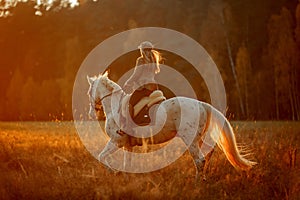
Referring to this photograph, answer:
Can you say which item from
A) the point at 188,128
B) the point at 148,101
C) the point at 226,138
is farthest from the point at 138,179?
the point at 226,138

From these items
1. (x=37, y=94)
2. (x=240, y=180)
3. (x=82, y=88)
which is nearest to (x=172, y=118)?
(x=240, y=180)

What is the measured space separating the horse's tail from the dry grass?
0.19m

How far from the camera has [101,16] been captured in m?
27.2

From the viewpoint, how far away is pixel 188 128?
659 centimetres

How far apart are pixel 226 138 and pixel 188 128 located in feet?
1.89

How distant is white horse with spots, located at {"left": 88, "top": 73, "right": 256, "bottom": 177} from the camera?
21.6 feet

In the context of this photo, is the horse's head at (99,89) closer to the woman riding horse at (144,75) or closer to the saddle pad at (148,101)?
the woman riding horse at (144,75)

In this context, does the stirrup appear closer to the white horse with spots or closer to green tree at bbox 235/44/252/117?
the white horse with spots

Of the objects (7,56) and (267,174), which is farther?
(7,56)

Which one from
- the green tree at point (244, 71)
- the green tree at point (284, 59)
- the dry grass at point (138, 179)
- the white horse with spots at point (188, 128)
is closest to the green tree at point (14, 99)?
the green tree at point (244, 71)

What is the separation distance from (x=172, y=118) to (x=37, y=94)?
15627 mm

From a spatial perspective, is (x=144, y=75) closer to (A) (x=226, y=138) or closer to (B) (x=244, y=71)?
(A) (x=226, y=138)

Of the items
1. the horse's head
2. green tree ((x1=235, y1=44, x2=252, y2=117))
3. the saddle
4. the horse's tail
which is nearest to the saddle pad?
the saddle

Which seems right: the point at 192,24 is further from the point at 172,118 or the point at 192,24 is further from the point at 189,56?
the point at 172,118
